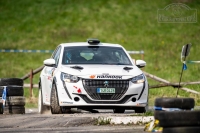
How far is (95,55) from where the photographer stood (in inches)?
646

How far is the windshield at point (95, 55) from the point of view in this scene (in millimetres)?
16125

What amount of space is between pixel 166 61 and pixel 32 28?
12.6 meters

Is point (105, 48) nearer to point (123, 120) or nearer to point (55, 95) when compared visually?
point (55, 95)

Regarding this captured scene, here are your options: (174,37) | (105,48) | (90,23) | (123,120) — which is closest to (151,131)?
(123,120)

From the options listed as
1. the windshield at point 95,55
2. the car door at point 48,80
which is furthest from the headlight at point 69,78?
the car door at point 48,80

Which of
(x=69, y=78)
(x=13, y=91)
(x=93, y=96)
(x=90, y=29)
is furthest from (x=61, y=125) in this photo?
(x=90, y=29)

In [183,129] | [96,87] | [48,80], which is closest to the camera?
[183,129]

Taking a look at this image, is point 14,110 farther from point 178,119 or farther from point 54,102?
point 178,119

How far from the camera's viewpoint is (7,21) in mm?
51312

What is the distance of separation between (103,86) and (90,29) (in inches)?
1321

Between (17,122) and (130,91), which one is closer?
(17,122)

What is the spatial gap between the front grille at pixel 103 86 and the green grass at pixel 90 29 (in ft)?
72.1

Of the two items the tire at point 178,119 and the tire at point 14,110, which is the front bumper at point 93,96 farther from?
the tire at point 178,119

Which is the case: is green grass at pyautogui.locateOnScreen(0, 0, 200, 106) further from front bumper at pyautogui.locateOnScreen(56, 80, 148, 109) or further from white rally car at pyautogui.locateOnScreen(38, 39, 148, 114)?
front bumper at pyautogui.locateOnScreen(56, 80, 148, 109)
